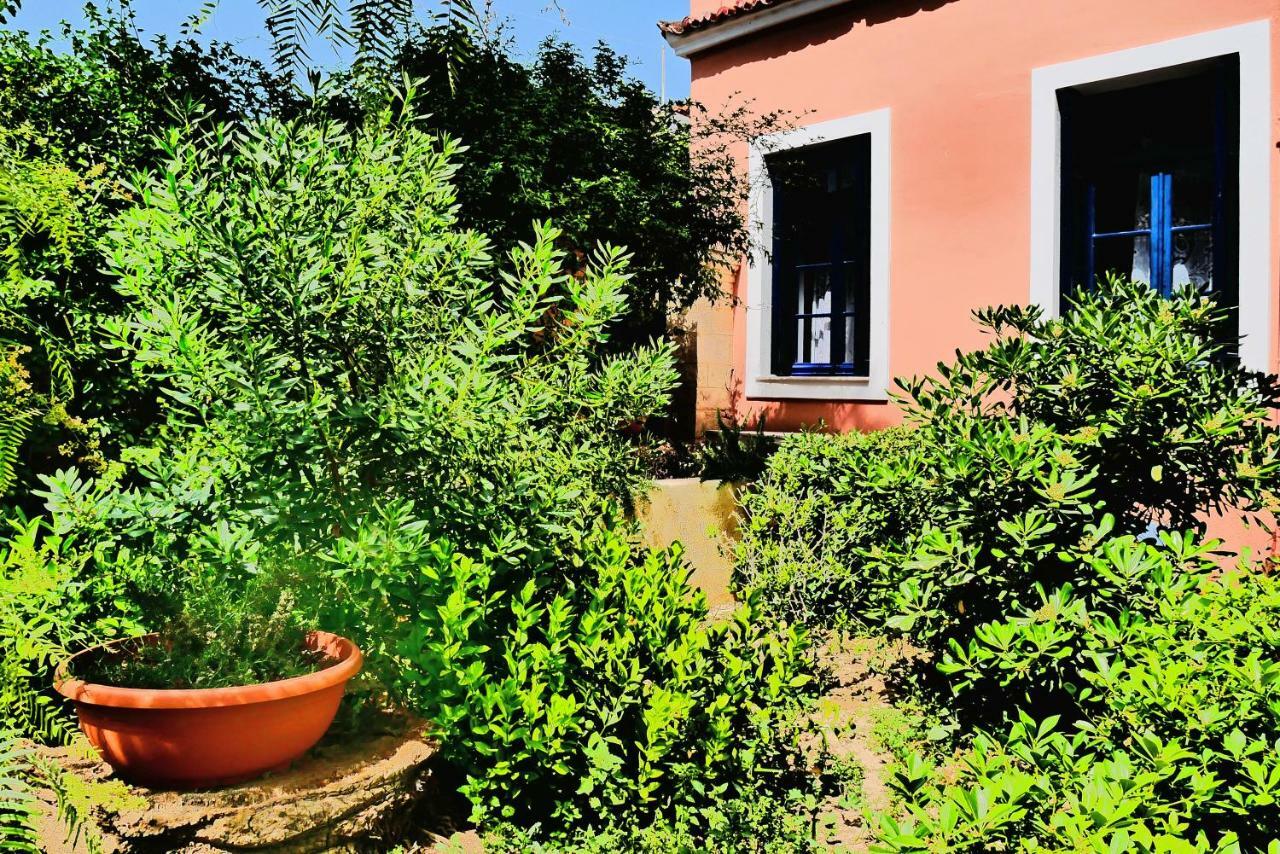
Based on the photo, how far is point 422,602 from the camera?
2875 millimetres

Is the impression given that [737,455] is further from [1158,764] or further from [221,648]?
[1158,764]

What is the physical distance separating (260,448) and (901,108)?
593 centimetres

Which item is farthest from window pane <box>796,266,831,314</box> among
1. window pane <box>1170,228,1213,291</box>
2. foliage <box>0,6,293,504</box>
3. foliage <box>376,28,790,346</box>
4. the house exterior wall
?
foliage <box>0,6,293,504</box>

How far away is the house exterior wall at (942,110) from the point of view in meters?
6.15

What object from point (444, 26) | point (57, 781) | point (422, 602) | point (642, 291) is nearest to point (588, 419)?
point (422, 602)

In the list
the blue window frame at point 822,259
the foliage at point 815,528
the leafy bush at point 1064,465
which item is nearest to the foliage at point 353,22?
the leafy bush at point 1064,465

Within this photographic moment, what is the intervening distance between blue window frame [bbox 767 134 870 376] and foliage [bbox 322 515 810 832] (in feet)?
15.1

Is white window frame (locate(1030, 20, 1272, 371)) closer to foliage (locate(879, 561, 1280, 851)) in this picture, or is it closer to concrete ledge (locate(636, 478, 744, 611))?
concrete ledge (locate(636, 478, 744, 611))

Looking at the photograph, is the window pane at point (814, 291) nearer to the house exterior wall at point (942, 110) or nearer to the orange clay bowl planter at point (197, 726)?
the house exterior wall at point (942, 110)

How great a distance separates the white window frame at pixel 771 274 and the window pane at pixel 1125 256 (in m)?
1.46

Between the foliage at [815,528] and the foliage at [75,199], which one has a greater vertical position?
the foliage at [75,199]

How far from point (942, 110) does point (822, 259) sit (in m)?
1.48

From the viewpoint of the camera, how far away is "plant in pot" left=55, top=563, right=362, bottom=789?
Answer: 7.68 feet

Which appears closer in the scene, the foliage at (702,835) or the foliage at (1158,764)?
the foliage at (1158,764)
